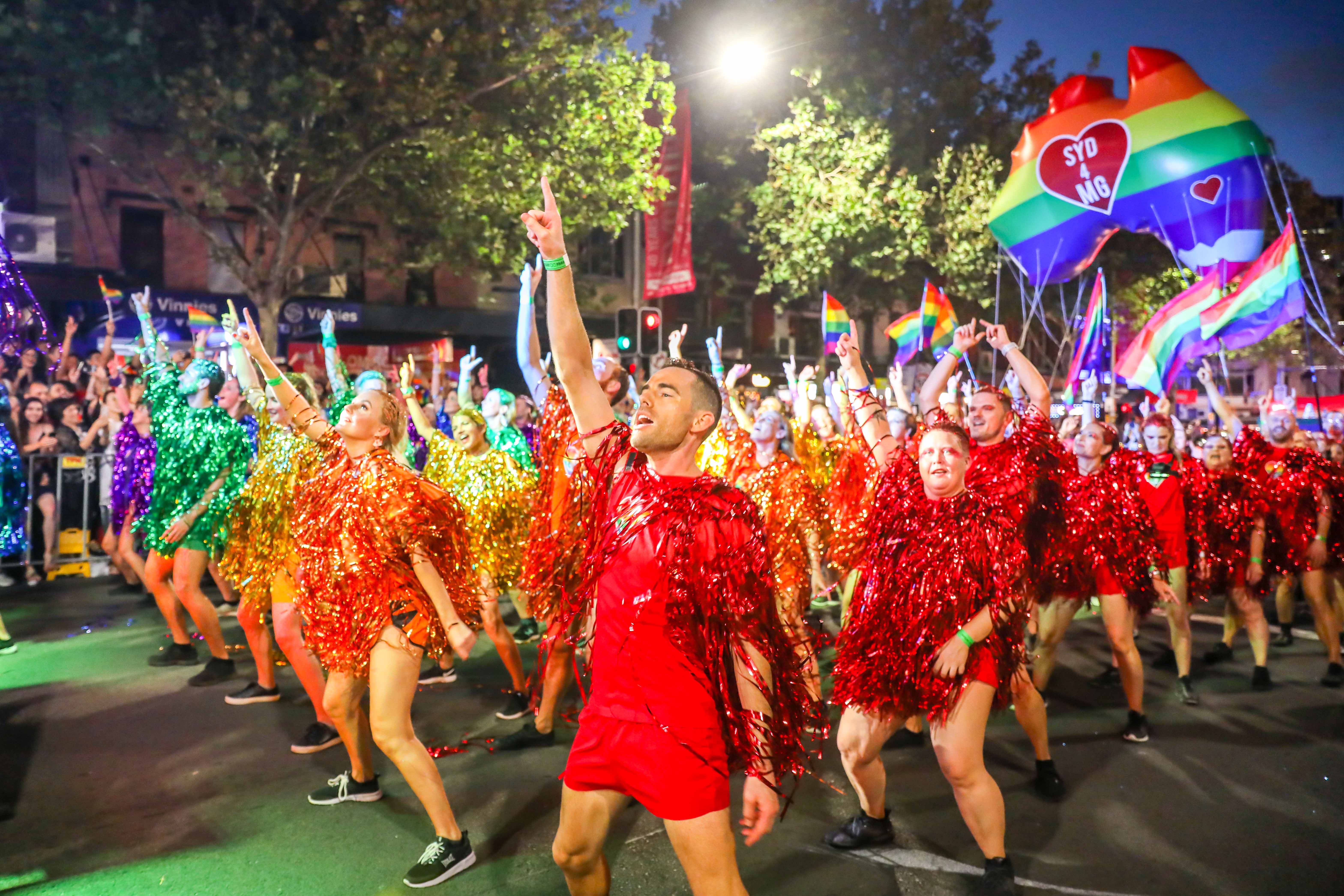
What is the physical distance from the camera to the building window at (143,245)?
Answer: 1939cm

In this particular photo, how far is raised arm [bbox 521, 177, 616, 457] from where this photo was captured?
8.35 ft

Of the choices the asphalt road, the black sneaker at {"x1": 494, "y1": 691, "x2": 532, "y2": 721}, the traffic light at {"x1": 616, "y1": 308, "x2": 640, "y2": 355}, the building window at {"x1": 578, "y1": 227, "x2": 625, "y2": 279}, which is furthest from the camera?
the building window at {"x1": 578, "y1": 227, "x2": 625, "y2": 279}

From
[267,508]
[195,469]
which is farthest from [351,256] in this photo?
[267,508]

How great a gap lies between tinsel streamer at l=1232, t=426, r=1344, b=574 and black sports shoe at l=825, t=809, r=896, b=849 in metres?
4.73

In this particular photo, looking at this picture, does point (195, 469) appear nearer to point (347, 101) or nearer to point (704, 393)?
point (704, 393)

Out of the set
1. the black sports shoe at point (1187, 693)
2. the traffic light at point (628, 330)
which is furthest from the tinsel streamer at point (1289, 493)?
the traffic light at point (628, 330)

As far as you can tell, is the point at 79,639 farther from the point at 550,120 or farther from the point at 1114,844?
the point at 550,120

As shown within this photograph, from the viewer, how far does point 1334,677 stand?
21.9 feet

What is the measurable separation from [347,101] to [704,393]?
43.2 feet

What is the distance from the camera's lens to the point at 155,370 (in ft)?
22.0

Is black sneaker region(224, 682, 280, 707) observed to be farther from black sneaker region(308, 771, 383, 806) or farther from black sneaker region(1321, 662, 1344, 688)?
black sneaker region(1321, 662, 1344, 688)

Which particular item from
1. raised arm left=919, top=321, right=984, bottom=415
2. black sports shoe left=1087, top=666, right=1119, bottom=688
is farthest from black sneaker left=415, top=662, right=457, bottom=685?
black sports shoe left=1087, top=666, right=1119, bottom=688

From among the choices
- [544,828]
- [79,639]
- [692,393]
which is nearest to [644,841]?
[544,828]

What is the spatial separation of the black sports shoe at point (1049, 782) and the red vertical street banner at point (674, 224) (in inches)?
666
